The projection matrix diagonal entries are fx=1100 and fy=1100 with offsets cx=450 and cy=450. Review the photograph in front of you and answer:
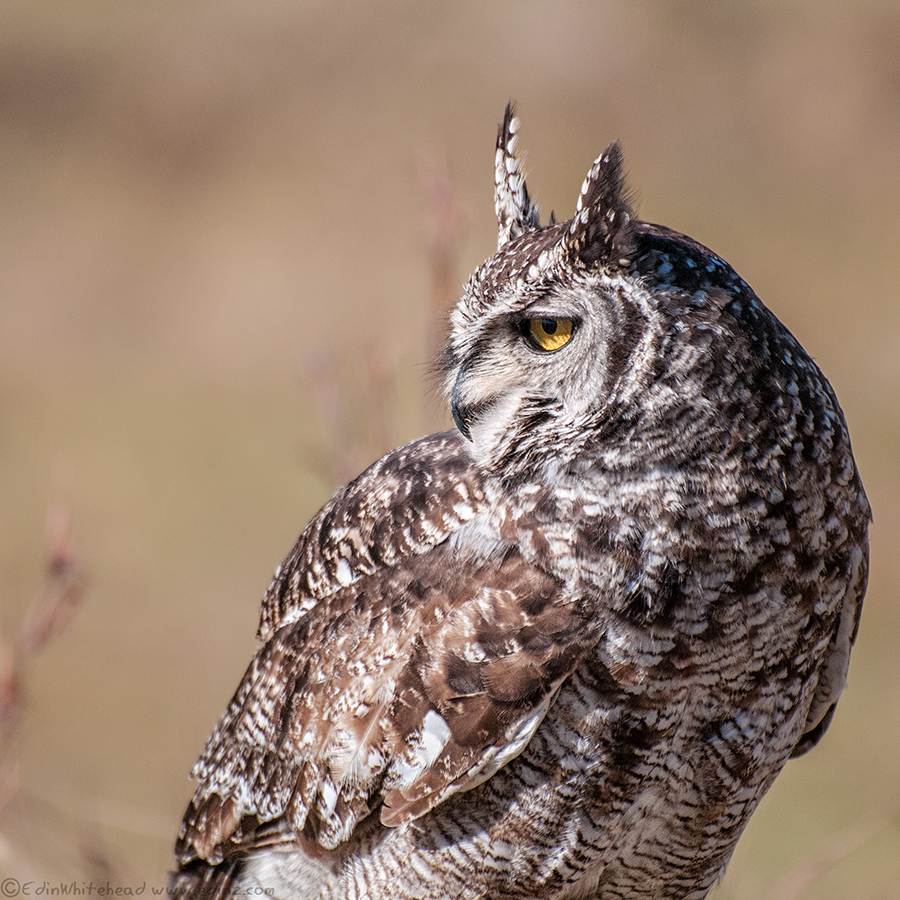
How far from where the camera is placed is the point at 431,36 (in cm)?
1257

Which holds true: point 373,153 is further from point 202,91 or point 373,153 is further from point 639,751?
point 639,751

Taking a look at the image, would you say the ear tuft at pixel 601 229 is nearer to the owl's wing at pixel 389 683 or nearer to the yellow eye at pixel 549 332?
the yellow eye at pixel 549 332

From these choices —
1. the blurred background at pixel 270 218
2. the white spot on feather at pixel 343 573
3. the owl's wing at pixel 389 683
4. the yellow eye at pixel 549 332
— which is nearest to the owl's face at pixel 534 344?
the yellow eye at pixel 549 332

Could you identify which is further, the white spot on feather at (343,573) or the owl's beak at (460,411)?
the white spot on feather at (343,573)

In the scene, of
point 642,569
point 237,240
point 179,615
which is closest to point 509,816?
point 642,569

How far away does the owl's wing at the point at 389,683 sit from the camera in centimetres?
215

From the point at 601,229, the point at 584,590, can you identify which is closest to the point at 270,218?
the point at 601,229

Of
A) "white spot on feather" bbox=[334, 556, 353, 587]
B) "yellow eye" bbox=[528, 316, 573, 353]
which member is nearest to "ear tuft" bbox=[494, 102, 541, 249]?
"yellow eye" bbox=[528, 316, 573, 353]

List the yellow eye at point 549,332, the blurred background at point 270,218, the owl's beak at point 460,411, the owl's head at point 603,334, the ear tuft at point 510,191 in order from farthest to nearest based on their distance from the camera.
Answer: the blurred background at point 270,218 → the ear tuft at point 510,191 → the owl's beak at point 460,411 → the yellow eye at point 549,332 → the owl's head at point 603,334

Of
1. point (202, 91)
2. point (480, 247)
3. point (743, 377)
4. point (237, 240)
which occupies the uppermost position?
point (202, 91)

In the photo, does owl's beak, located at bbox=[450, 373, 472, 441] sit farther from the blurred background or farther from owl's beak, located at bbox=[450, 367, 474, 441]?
the blurred background

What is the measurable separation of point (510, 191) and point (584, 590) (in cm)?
95

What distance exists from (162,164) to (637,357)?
11.4m

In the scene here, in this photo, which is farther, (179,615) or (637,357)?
(179,615)
